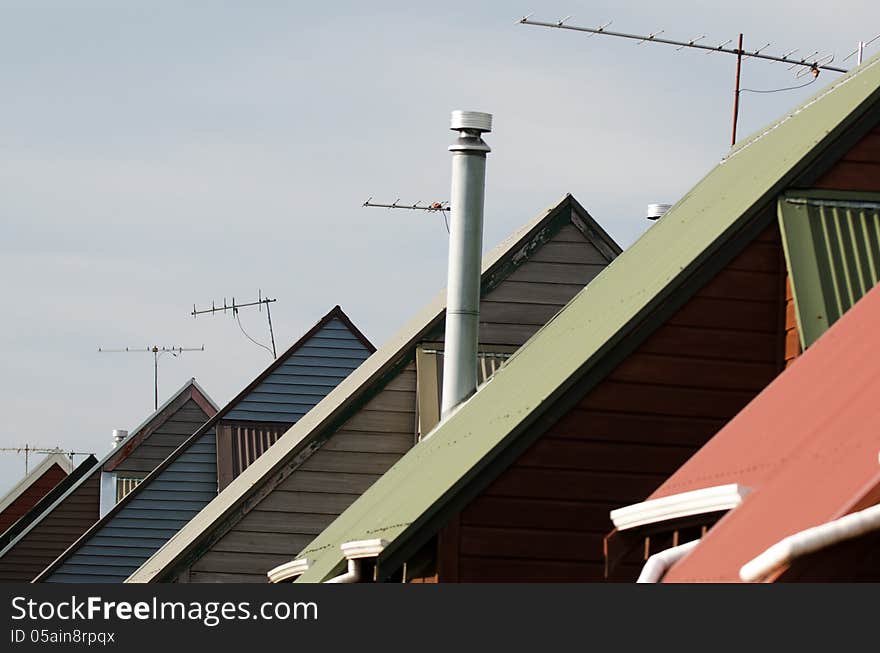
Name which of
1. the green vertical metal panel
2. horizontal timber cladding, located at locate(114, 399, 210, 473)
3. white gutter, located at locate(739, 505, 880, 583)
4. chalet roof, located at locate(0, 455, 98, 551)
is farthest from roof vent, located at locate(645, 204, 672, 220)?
chalet roof, located at locate(0, 455, 98, 551)

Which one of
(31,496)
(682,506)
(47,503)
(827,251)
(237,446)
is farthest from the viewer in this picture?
(31,496)

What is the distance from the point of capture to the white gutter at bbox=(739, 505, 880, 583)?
6891 mm

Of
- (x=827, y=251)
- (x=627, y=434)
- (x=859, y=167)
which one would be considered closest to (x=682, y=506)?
(x=627, y=434)

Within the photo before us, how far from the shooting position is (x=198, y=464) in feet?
102

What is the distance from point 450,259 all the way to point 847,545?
1111cm

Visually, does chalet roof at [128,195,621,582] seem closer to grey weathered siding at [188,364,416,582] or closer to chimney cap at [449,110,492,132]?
grey weathered siding at [188,364,416,582]

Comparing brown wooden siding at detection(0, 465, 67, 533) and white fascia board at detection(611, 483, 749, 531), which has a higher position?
brown wooden siding at detection(0, 465, 67, 533)

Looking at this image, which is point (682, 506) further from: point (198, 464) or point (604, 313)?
point (198, 464)

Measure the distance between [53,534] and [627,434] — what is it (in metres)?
32.1

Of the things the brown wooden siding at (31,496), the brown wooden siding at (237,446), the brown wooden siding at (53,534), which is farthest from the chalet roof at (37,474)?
the brown wooden siding at (237,446)

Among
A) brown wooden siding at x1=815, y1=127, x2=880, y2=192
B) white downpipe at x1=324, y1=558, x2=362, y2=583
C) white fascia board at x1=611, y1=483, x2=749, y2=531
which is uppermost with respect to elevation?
brown wooden siding at x1=815, y1=127, x2=880, y2=192

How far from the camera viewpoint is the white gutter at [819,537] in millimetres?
6891

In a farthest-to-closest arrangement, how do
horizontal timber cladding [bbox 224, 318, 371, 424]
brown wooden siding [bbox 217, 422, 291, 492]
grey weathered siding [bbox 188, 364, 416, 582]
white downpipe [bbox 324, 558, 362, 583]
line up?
brown wooden siding [bbox 217, 422, 291, 492], horizontal timber cladding [bbox 224, 318, 371, 424], grey weathered siding [bbox 188, 364, 416, 582], white downpipe [bbox 324, 558, 362, 583]

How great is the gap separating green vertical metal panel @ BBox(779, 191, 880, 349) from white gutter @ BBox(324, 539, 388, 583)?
3.29m
